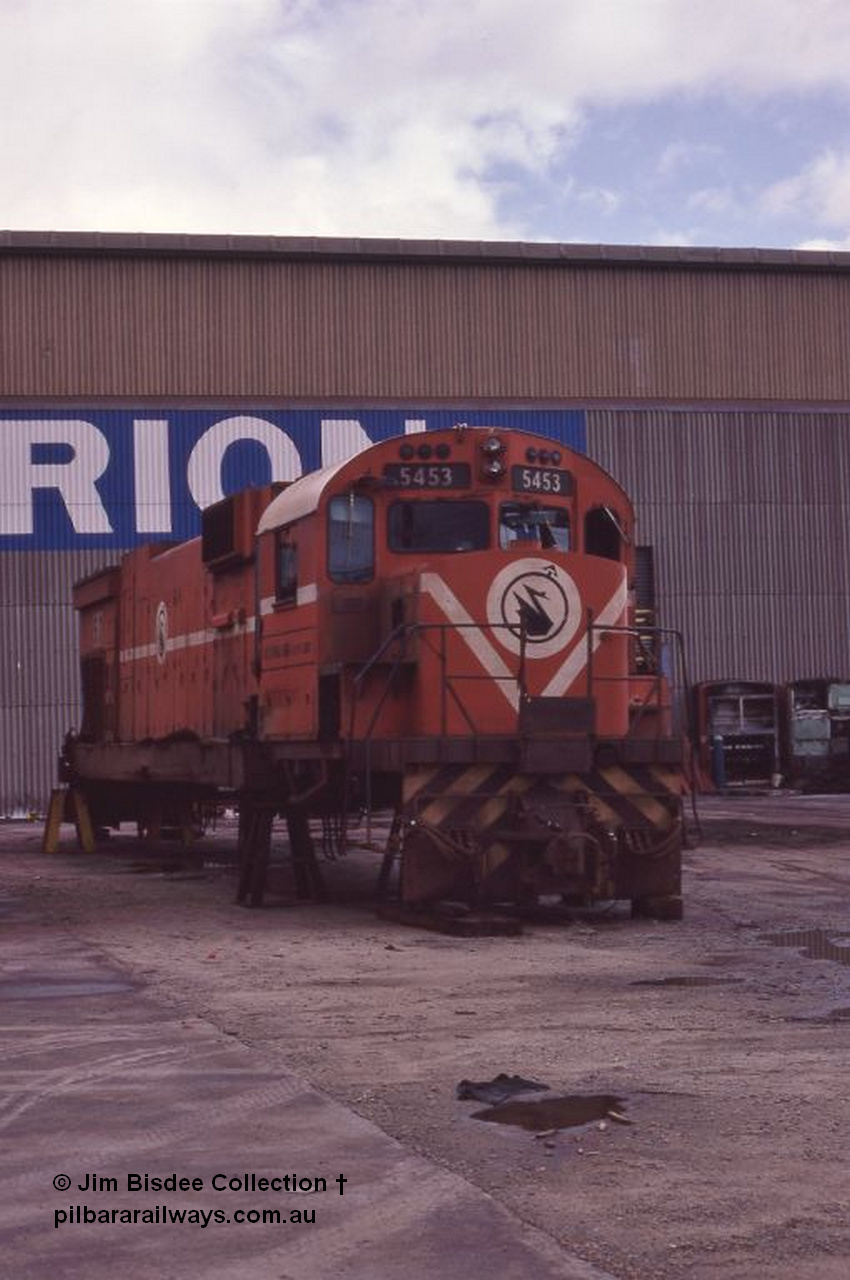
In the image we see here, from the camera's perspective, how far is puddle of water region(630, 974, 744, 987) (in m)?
10.1

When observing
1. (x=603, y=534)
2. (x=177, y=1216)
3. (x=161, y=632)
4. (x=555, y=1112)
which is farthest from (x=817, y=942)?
(x=161, y=632)

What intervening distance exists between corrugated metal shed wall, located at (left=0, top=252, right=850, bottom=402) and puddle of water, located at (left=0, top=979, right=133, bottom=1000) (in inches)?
1063

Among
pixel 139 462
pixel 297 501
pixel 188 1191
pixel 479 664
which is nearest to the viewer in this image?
pixel 188 1191

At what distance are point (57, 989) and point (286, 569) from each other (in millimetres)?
5279

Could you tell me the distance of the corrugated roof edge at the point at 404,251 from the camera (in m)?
36.1

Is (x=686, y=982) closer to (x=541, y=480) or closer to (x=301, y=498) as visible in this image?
(x=541, y=480)

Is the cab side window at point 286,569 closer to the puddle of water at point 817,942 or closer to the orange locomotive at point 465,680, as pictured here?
the orange locomotive at point 465,680

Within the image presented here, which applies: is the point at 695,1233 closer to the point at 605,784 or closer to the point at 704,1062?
the point at 704,1062

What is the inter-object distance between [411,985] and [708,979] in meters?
1.76

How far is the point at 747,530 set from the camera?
38.8 metres

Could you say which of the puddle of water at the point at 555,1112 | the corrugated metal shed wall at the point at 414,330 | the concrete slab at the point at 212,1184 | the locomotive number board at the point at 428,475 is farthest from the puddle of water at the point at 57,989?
the corrugated metal shed wall at the point at 414,330

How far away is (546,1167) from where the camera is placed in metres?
5.92

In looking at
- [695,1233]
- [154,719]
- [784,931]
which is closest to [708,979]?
[784,931]

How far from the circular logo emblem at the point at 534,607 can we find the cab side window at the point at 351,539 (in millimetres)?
1180
